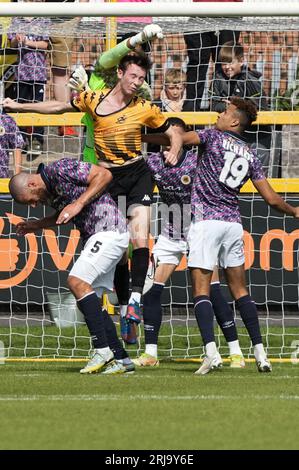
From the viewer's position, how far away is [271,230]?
13.4 meters

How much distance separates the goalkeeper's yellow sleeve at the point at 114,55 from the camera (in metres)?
10.2

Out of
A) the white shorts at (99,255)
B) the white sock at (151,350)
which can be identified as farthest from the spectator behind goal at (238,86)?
the white shorts at (99,255)

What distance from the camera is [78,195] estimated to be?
355 inches

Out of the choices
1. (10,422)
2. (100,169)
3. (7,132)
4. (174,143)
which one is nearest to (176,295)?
(7,132)

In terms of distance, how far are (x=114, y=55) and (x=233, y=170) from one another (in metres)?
1.63

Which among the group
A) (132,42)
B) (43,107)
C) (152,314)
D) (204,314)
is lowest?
(152,314)

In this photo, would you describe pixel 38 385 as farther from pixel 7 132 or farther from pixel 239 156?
pixel 7 132

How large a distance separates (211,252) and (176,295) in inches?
153

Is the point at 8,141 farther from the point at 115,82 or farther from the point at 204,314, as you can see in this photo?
the point at 204,314

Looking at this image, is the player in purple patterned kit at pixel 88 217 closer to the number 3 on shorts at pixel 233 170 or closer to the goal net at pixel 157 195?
the number 3 on shorts at pixel 233 170

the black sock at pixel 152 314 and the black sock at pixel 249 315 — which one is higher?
the black sock at pixel 249 315

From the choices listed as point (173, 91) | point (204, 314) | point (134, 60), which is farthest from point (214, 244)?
point (173, 91)

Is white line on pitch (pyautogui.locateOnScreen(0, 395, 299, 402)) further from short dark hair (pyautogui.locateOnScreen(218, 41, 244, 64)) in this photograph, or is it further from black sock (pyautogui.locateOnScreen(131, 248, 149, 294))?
short dark hair (pyautogui.locateOnScreen(218, 41, 244, 64))

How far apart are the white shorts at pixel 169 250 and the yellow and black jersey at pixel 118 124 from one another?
1.06 meters
